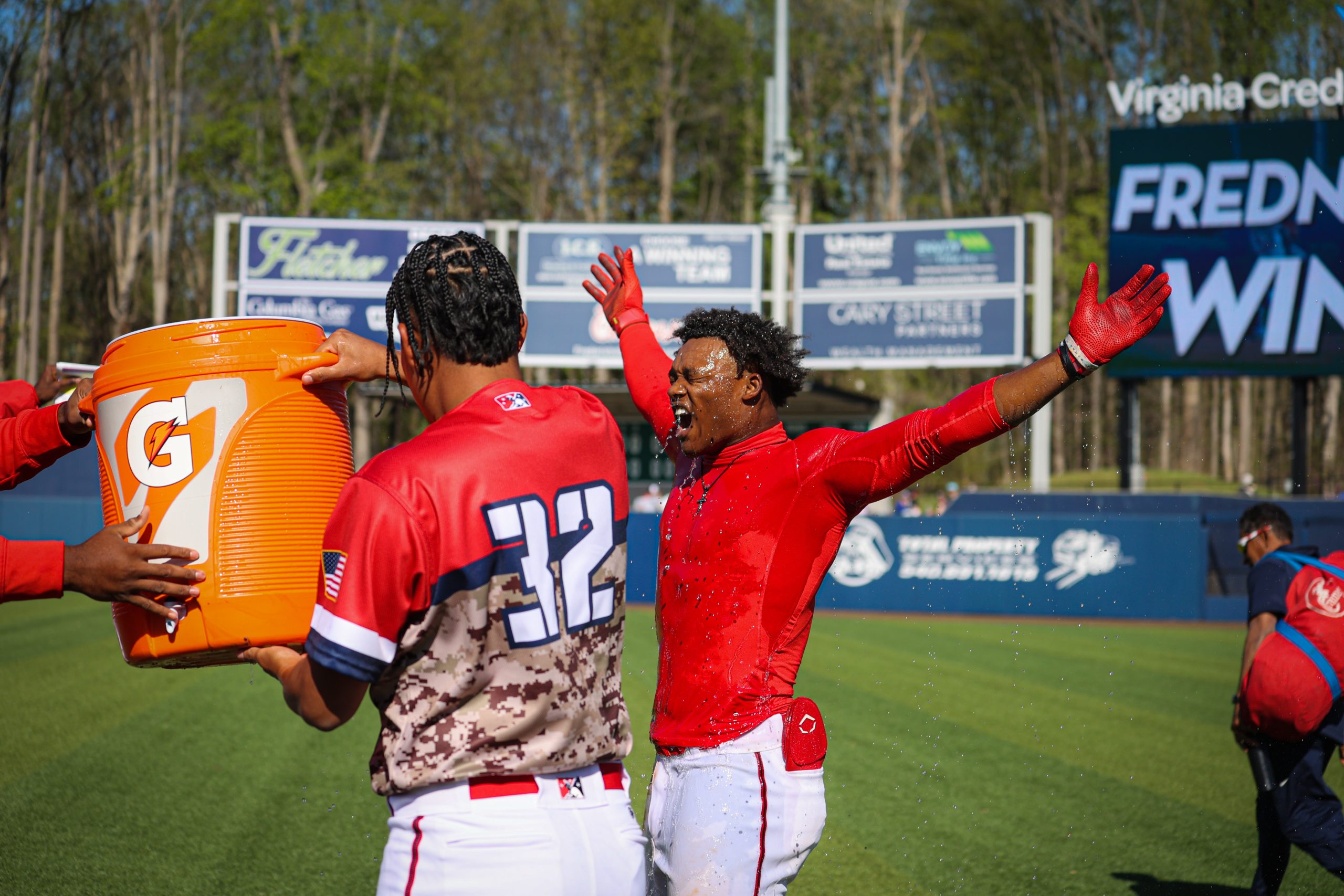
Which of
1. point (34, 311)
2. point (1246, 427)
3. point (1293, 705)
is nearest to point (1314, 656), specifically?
point (1293, 705)

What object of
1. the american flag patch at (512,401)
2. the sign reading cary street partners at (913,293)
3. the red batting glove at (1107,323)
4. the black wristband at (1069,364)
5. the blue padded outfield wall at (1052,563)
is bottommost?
the blue padded outfield wall at (1052,563)

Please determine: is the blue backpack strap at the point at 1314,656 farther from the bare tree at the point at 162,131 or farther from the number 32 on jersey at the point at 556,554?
the bare tree at the point at 162,131

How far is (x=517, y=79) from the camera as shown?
39031mm

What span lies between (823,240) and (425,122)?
77.8 feet

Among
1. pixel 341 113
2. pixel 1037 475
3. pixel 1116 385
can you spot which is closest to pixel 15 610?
pixel 1037 475

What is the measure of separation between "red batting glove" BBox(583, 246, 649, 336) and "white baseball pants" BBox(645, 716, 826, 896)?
4.67 feet

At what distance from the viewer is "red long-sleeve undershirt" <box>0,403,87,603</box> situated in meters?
2.57

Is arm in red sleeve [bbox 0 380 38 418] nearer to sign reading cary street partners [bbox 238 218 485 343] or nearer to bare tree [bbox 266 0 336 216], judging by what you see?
sign reading cary street partners [bbox 238 218 485 343]

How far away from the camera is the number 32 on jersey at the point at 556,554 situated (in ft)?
6.56

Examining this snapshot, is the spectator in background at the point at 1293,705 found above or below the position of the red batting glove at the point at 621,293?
below

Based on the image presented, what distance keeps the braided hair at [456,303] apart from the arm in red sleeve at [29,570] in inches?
41.2

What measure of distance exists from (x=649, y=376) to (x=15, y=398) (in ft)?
6.07

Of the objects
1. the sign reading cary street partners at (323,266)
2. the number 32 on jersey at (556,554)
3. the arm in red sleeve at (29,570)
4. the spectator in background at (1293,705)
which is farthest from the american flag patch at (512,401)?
the sign reading cary street partners at (323,266)

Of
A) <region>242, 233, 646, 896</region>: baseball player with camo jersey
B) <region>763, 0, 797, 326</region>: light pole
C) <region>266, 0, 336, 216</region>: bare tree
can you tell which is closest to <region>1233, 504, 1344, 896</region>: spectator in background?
<region>242, 233, 646, 896</region>: baseball player with camo jersey
